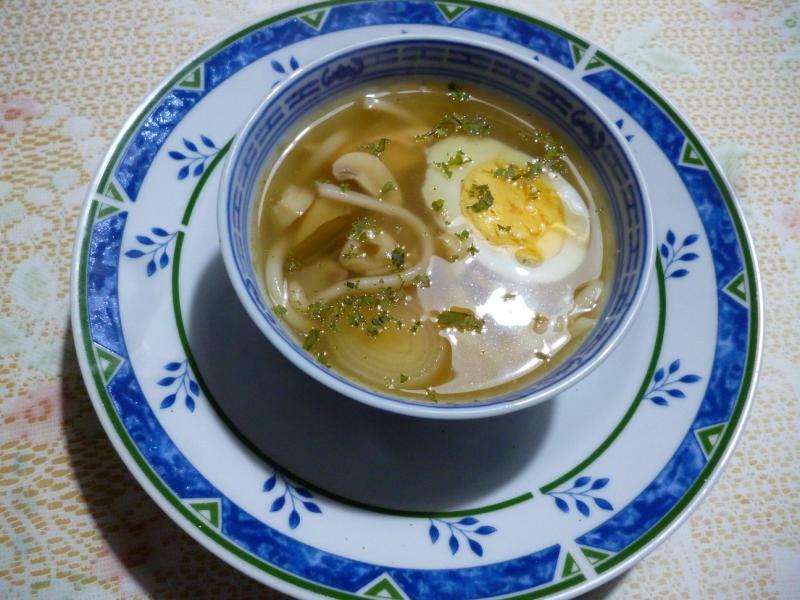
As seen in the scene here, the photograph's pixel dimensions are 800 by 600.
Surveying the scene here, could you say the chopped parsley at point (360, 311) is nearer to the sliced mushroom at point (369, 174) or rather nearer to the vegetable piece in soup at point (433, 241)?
the vegetable piece in soup at point (433, 241)

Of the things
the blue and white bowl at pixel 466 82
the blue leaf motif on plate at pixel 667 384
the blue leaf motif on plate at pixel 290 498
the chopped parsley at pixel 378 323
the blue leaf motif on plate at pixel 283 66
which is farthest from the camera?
the blue leaf motif on plate at pixel 283 66

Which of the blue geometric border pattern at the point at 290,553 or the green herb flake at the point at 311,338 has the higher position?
the green herb flake at the point at 311,338

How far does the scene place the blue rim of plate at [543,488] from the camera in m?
1.21

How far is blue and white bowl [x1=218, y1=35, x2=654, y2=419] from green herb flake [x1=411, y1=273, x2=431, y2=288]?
39 centimetres

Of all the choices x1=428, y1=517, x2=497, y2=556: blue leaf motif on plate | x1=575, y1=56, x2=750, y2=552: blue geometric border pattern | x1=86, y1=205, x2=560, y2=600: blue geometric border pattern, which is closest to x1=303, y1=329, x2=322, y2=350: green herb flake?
x1=86, y1=205, x2=560, y2=600: blue geometric border pattern

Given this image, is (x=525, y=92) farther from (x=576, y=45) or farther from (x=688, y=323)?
(x=688, y=323)

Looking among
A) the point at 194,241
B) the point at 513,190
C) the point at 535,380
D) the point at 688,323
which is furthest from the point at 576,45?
the point at 194,241

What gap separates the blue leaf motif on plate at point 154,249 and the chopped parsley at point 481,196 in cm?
78

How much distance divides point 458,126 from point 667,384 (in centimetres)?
87

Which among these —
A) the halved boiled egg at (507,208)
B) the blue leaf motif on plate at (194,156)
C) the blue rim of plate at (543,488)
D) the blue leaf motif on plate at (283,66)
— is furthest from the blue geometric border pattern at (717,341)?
the blue leaf motif on plate at (194,156)

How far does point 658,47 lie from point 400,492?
5.87ft

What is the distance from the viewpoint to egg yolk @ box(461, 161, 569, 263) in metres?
1.70

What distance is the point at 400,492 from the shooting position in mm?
1320

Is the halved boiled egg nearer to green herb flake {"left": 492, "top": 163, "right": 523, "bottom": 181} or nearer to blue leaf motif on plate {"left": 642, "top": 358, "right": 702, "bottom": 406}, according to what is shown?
green herb flake {"left": 492, "top": 163, "right": 523, "bottom": 181}
